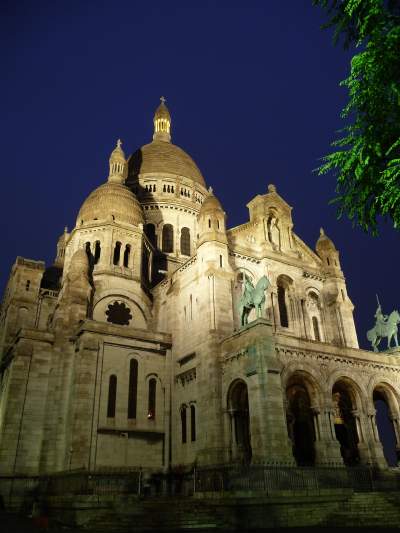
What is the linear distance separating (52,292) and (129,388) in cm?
1419

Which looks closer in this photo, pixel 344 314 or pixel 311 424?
pixel 311 424

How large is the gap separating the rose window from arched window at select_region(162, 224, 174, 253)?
15192mm

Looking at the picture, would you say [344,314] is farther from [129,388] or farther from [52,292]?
[52,292]

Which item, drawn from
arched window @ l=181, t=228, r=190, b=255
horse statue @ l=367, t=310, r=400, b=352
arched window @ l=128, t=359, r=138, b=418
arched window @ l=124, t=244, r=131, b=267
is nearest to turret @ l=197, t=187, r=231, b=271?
arched window @ l=128, t=359, r=138, b=418

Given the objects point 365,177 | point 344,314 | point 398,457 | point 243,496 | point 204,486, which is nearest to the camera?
point 365,177

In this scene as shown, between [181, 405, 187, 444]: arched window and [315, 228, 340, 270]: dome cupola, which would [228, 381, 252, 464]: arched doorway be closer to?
[181, 405, 187, 444]: arched window

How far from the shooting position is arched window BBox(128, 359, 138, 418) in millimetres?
32884

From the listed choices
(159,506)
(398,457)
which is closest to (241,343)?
(159,506)

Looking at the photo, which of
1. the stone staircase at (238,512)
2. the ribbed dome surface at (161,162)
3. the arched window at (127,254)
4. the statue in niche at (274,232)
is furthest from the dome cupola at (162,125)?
the stone staircase at (238,512)

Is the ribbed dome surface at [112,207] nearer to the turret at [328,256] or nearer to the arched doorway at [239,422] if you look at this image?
the turret at [328,256]

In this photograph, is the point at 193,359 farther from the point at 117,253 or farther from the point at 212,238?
the point at 117,253

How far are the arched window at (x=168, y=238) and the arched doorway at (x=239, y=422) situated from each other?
2760cm

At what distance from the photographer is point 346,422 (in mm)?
32562

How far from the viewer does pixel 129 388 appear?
3341 centimetres
